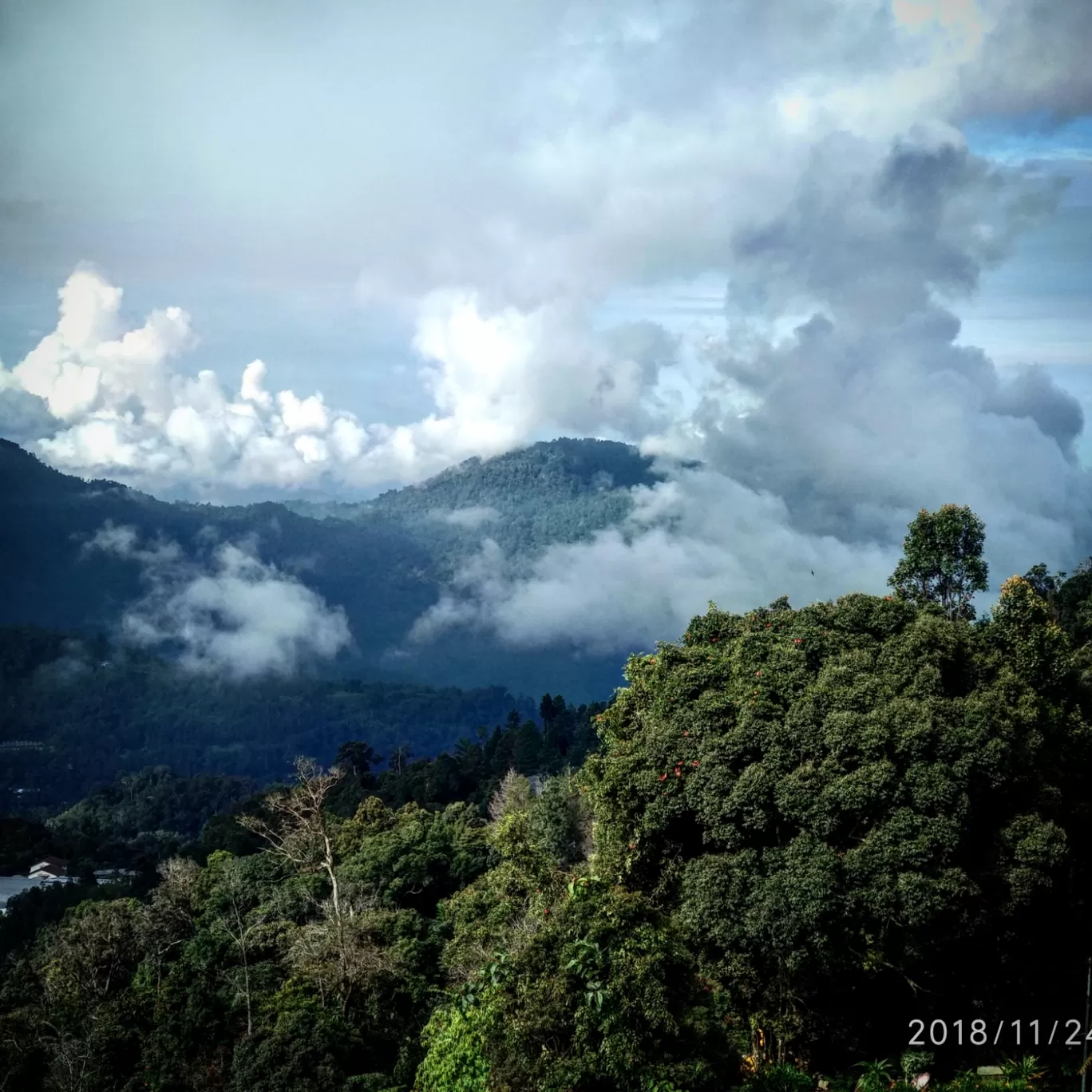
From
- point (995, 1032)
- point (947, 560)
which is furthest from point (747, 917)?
point (947, 560)

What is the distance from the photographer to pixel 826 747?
13930mm

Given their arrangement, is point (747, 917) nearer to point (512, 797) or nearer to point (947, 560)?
point (947, 560)

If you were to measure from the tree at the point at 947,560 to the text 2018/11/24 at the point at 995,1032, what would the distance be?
1085cm

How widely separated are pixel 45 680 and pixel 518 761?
13216 cm

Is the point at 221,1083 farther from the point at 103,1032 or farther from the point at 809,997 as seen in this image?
the point at 809,997

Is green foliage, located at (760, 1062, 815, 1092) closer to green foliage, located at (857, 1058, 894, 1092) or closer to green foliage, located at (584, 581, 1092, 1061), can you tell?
green foliage, located at (584, 581, 1092, 1061)

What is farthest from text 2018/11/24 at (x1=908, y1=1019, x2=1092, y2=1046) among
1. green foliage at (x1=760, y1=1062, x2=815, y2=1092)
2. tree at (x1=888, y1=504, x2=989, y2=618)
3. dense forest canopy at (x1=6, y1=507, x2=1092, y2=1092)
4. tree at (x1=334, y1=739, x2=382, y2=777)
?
tree at (x1=334, y1=739, x2=382, y2=777)

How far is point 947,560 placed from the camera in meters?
23.4

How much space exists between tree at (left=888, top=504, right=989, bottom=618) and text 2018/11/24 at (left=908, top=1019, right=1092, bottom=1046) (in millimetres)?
10849

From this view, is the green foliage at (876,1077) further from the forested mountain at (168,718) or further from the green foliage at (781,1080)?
the forested mountain at (168,718)

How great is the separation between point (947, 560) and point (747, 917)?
13227 mm

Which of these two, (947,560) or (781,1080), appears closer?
(781,1080)

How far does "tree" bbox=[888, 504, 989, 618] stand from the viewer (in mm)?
23281

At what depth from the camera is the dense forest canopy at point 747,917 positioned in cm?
1180
